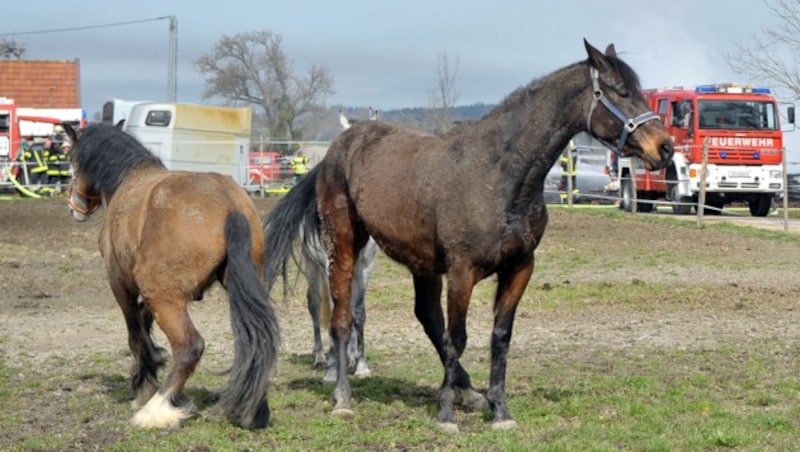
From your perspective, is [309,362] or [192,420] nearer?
[192,420]

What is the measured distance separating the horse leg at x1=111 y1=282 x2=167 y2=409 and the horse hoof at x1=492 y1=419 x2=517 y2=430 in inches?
90.6

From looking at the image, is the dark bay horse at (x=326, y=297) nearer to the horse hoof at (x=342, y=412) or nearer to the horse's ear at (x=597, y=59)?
the horse hoof at (x=342, y=412)

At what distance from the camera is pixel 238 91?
6581 centimetres

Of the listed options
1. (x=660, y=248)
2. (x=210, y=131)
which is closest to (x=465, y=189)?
(x=660, y=248)

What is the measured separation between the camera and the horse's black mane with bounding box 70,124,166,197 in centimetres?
845

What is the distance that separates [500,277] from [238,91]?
2348 inches

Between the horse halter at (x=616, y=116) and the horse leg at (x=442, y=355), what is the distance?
1.52 meters

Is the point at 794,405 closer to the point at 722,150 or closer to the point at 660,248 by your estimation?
the point at 660,248

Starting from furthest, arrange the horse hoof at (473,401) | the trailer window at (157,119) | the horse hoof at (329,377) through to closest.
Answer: the trailer window at (157,119)
the horse hoof at (329,377)
the horse hoof at (473,401)

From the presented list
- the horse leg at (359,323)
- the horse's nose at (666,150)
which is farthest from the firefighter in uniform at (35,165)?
the horse's nose at (666,150)

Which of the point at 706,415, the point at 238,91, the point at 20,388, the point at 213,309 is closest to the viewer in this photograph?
the point at 706,415

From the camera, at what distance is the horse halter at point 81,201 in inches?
351

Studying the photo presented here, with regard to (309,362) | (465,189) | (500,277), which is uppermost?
(465,189)

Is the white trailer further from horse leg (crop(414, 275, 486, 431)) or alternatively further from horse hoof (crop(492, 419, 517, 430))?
horse hoof (crop(492, 419, 517, 430))
